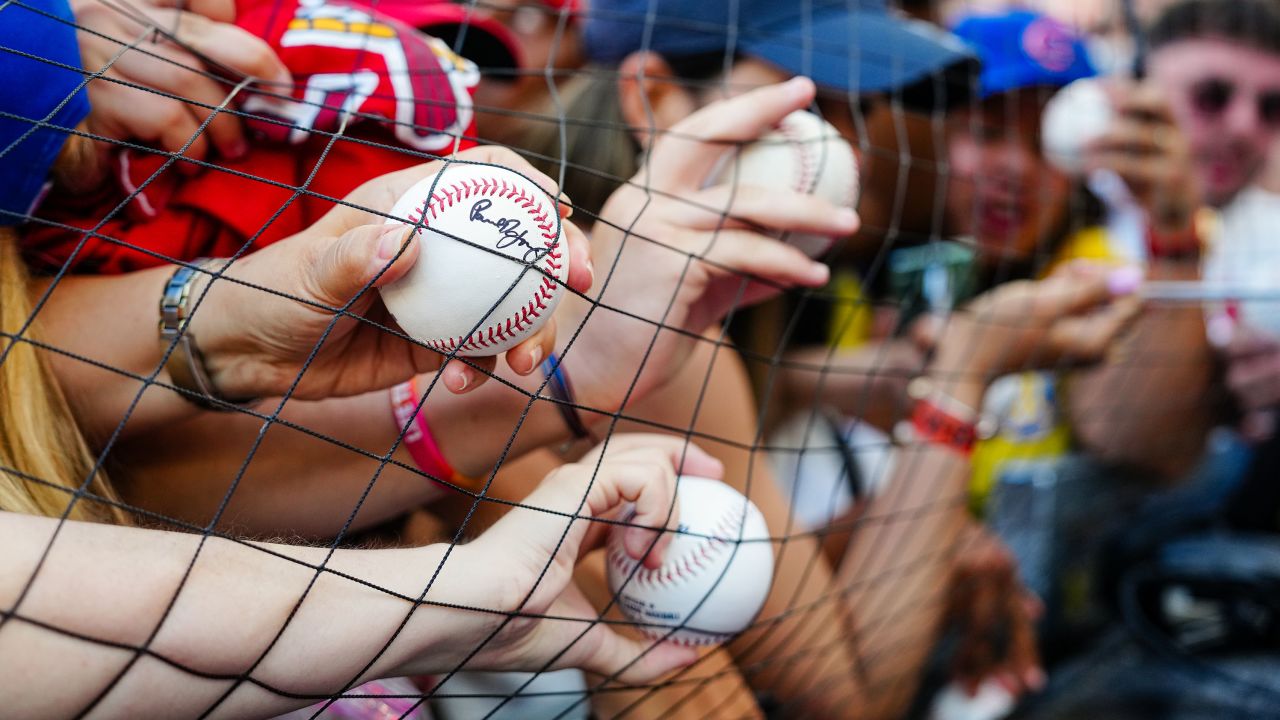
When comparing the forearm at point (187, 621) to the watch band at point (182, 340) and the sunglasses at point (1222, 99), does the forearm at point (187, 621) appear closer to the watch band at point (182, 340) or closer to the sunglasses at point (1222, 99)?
the watch band at point (182, 340)

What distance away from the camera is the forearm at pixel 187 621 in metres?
0.57

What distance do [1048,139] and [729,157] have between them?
3.68ft

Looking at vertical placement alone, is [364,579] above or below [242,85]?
below

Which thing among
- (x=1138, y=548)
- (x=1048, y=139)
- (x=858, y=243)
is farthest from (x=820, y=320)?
(x=1138, y=548)

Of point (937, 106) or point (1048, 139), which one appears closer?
point (937, 106)

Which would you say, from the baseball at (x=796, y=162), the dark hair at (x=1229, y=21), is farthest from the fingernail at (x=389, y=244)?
the dark hair at (x=1229, y=21)

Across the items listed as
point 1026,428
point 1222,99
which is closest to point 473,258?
point 1026,428

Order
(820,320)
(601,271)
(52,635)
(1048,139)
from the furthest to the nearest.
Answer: (820,320), (1048,139), (601,271), (52,635)

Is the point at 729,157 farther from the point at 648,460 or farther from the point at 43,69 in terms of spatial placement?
the point at 43,69

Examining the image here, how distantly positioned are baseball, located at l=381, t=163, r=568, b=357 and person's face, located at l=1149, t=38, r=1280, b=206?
6.44 ft

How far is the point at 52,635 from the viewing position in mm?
566

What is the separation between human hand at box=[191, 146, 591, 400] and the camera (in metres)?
0.67

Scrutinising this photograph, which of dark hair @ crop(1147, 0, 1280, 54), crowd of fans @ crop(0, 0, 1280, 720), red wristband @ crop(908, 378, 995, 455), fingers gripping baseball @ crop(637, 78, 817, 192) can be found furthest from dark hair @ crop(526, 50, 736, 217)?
dark hair @ crop(1147, 0, 1280, 54)
